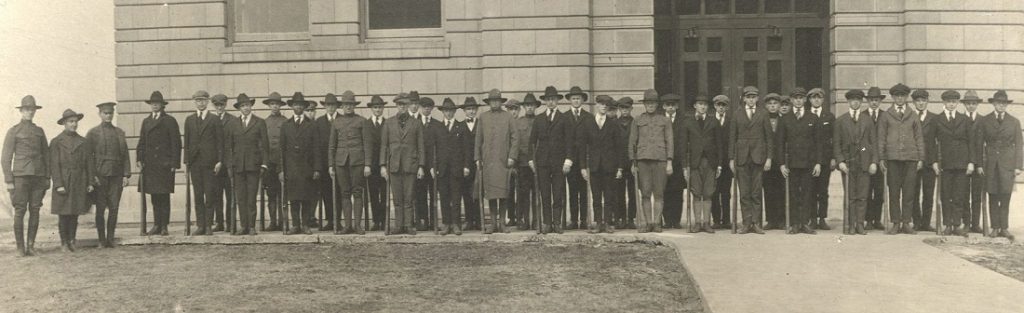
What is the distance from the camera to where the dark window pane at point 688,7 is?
1589 cm

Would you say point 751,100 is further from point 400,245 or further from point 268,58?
point 268,58

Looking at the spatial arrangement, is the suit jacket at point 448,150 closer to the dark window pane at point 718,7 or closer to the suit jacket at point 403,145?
the suit jacket at point 403,145

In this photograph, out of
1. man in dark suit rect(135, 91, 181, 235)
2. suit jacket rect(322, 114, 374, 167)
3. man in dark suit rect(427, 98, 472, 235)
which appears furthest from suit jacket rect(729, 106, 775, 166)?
man in dark suit rect(135, 91, 181, 235)

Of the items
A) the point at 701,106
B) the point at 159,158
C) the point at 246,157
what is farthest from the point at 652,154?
the point at 159,158

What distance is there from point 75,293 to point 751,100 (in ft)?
26.4

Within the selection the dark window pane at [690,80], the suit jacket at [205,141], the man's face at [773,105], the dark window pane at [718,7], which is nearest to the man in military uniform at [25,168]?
the suit jacket at [205,141]

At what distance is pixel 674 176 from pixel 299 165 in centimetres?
501

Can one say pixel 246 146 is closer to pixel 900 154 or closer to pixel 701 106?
pixel 701 106

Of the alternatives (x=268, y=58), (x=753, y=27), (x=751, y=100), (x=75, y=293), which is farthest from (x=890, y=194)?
(x=268, y=58)

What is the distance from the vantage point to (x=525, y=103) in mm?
12000

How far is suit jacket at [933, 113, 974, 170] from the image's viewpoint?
36.3ft

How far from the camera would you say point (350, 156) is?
11758 millimetres

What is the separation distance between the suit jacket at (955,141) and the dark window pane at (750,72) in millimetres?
4807

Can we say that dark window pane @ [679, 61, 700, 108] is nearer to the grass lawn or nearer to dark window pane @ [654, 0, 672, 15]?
dark window pane @ [654, 0, 672, 15]
